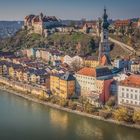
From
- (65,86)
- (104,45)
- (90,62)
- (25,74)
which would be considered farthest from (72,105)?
(90,62)

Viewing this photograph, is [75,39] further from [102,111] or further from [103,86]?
[102,111]

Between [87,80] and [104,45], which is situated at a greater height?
[104,45]

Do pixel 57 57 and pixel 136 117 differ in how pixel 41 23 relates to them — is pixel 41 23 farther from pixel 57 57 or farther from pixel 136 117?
pixel 136 117

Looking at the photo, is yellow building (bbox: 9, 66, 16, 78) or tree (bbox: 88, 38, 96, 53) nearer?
yellow building (bbox: 9, 66, 16, 78)

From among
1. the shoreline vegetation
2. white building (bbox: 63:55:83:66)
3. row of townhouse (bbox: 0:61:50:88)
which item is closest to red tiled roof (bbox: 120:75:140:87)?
the shoreline vegetation

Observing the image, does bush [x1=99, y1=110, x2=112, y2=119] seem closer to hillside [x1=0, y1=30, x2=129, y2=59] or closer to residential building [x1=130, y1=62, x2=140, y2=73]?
residential building [x1=130, y1=62, x2=140, y2=73]

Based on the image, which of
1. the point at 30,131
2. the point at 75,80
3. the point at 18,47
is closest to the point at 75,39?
the point at 18,47
